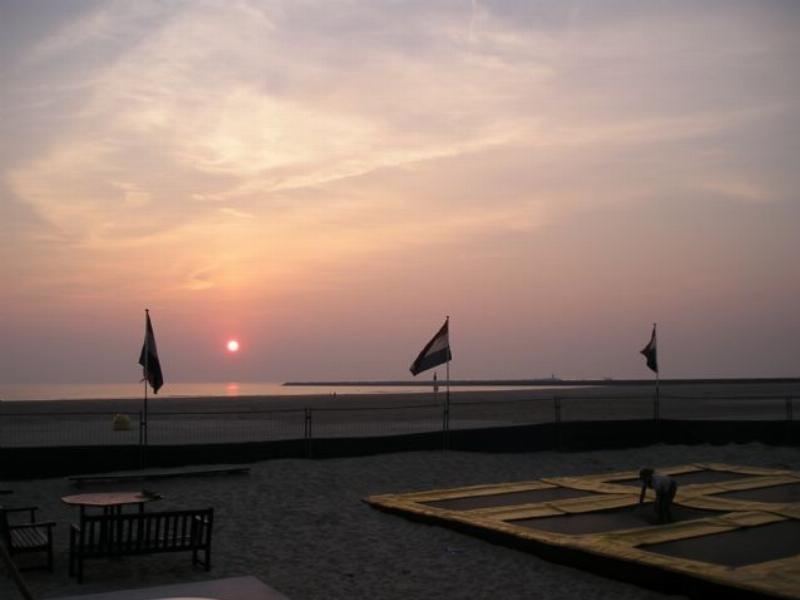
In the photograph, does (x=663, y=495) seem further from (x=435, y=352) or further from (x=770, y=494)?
(x=435, y=352)

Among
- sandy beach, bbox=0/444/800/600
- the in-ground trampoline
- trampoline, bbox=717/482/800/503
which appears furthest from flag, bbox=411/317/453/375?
trampoline, bbox=717/482/800/503

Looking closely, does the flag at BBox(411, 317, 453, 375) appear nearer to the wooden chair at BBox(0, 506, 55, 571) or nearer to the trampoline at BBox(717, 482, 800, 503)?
the trampoline at BBox(717, 482, 800, 503)

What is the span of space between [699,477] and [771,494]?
1985mm

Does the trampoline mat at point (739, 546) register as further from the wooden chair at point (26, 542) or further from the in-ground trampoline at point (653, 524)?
the wooden chair at point (26, 542)

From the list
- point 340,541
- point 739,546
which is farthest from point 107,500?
point 739,546

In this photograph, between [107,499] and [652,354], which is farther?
[652,354]

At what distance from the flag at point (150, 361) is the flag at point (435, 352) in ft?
22.3

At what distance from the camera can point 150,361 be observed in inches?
623

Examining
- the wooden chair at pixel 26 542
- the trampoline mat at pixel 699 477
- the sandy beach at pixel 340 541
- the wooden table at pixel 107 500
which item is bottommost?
the sandy beach at pixel 340 541

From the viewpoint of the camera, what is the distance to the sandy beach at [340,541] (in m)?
8.68

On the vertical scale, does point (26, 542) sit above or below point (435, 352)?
below

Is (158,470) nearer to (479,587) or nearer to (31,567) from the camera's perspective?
(31,567)

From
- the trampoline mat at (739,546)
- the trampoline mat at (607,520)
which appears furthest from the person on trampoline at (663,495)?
the trampoline mat at (739,546)

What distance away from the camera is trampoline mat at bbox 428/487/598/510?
488 inches
